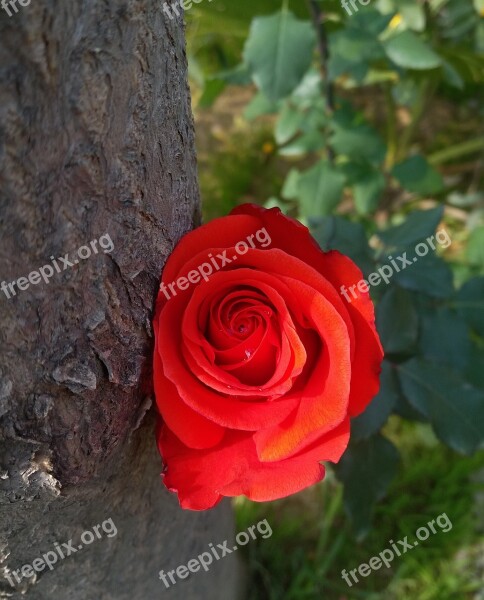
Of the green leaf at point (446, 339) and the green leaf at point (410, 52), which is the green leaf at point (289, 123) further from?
the green leaf at point (446, 339)

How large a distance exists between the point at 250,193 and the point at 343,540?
1199 mm

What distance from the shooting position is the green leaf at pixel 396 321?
0.79 metres

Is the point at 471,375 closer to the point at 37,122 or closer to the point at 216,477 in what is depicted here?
the point at 216,477

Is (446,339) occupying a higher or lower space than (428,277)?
lower

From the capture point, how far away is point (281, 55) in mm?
921

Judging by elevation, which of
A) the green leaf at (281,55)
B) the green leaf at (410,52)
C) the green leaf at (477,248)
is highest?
the green leaf at (281,55)

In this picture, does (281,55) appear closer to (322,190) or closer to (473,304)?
(322,190)

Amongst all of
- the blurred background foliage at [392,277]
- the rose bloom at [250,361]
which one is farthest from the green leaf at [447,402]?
the rose bloom at [250,361]

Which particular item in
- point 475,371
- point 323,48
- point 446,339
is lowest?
point 475,371

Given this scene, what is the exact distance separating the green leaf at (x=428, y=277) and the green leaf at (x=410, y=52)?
324 mm

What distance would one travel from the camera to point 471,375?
95 centimetres

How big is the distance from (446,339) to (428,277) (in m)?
0.11

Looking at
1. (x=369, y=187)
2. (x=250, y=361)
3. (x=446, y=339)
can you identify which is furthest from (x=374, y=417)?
(x=369, y=187)

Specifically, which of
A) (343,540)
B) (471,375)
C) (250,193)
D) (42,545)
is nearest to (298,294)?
(42,545)
